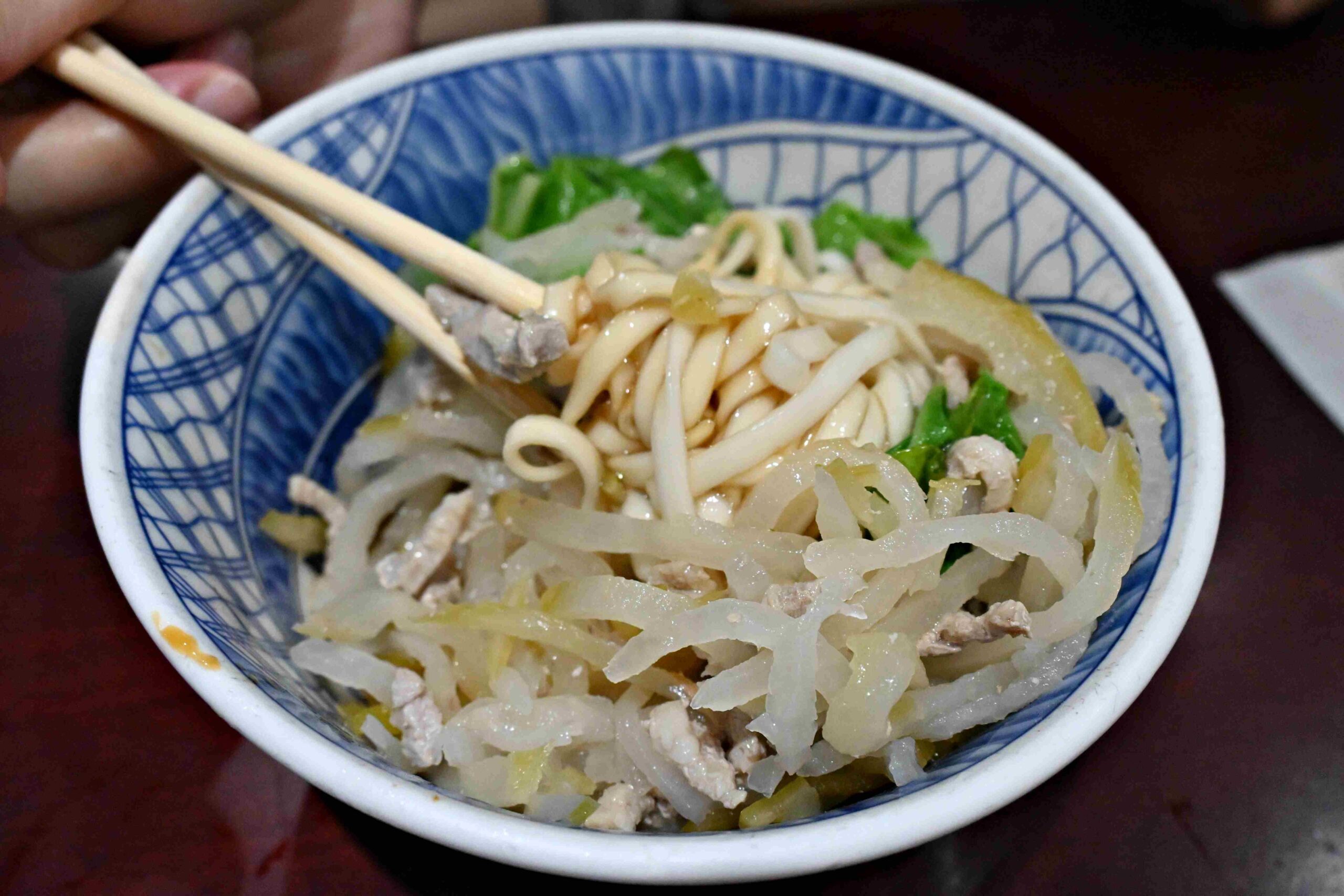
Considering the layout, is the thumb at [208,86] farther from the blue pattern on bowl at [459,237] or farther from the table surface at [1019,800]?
the table surface at [1019,800]

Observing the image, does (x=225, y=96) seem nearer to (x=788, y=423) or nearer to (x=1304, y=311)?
(x=788, y=423)

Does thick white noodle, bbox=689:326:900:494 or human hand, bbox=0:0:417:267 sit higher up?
human hand, bbox=0:0:417:267

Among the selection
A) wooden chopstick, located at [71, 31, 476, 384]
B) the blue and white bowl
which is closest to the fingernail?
wooden chopstick, located at [71, 31, 476, 384]

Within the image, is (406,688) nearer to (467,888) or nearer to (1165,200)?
(467,888)

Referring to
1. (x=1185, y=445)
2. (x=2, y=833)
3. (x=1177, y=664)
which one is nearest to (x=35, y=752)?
(x=2, y=833)

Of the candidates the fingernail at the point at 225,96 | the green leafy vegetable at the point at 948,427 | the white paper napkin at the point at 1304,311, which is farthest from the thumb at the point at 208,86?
the white paper napkin at the point at 1304,311

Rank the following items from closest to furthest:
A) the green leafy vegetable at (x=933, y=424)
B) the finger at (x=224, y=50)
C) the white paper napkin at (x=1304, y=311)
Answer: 1. the green leafy vegetable at (x=933, y=424)
2. the finger at (x=224, y=50)
3. the white paper napkin at (x=1304, y=311)

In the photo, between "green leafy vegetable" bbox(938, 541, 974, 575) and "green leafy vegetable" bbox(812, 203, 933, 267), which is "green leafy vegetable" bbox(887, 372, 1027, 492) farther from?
"green leafy vegetable" bbox(812, 203, 933, 267)
